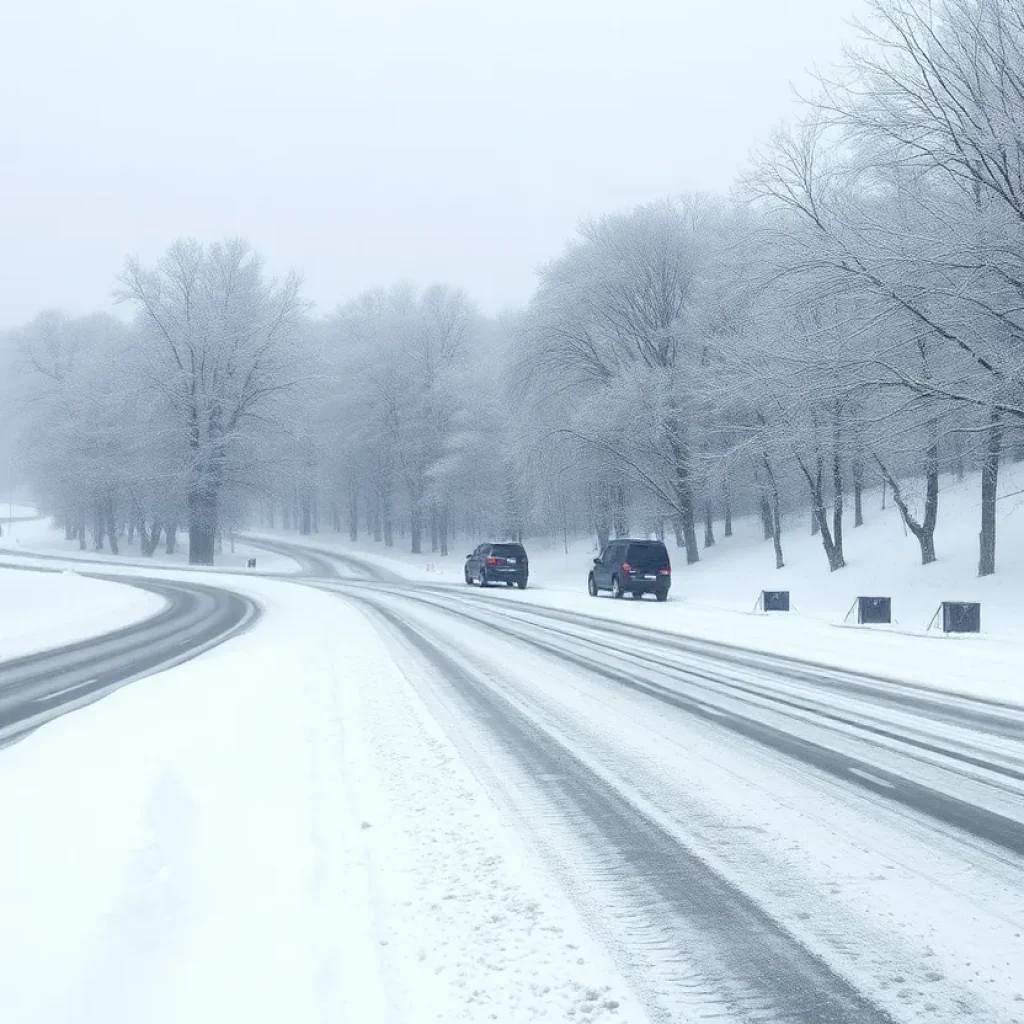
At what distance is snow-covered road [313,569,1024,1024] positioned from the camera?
414cm

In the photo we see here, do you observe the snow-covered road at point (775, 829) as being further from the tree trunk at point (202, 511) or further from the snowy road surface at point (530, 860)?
the tree trunk at point (202, 511)

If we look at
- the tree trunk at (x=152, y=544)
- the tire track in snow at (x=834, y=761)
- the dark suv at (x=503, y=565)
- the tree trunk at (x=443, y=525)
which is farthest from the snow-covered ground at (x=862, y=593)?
the tree trunk at (x=152, y=544)

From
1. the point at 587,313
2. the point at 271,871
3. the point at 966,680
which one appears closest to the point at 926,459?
the point at 966,680

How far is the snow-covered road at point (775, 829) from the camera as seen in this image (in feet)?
13.6

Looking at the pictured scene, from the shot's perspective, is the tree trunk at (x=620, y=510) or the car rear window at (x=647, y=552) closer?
the car rear window at (x=647, y=552)

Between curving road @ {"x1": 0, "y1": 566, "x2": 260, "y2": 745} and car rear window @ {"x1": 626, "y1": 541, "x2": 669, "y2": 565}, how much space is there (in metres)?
11.0

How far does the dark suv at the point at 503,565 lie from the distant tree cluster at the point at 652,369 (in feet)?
14.8

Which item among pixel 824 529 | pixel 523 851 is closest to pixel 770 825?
pixel 523 851

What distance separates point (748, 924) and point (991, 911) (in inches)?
44.6

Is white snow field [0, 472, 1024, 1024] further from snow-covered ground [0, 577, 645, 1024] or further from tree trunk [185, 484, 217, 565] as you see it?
tree trunk [185, 484, 217, 565]

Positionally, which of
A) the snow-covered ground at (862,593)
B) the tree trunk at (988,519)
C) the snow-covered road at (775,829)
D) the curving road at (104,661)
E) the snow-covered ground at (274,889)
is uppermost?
the tree trunk at (988,519)

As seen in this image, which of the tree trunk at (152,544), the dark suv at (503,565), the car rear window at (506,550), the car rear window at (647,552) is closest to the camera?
the car rear window at (647,552)

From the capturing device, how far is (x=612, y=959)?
4.31m

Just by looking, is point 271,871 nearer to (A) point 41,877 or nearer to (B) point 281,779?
(A) point 41,877
